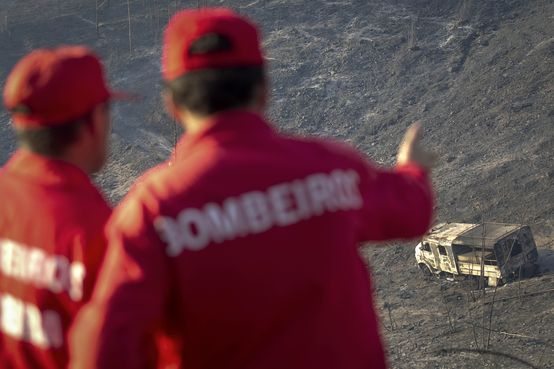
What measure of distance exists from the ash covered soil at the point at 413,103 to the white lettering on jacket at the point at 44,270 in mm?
14468

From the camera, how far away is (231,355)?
2859 mm

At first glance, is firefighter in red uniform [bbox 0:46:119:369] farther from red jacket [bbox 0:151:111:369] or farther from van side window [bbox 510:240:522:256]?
van side window [bbox 510:240:522:256]

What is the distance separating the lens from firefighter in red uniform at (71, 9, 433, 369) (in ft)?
9.06

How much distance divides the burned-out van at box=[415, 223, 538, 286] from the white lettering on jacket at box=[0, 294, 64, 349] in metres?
17.5

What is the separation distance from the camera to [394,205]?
10.4 feet

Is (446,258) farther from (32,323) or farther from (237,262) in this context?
(237,262)

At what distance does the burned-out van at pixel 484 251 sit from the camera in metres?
20.5

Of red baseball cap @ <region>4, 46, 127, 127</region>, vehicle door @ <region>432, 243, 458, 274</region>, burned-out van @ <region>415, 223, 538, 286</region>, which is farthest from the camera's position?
vehicle door @ <region>432, 243, 458, 274</region>

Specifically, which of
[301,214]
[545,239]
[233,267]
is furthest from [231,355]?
[545,239]

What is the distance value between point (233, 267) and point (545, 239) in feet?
66.2

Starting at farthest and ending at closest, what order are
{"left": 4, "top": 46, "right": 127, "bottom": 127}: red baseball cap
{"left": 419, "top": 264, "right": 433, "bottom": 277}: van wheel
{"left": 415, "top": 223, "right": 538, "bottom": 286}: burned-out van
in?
{"left": 419, "top": 264, "right": 433, "bottom": 277}: van wheel < {"left": 415, "top": 223, "right": 538, "bottom": 286}: burned-out van < {"left": 4, "top": 46, "right": 127, "bottom": 127}: red baseball cap

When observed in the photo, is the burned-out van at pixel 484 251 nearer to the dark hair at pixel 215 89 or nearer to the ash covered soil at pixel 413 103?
the ash covered soil at pixel 413 103

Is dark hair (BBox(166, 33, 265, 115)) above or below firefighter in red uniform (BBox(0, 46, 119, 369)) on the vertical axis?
above

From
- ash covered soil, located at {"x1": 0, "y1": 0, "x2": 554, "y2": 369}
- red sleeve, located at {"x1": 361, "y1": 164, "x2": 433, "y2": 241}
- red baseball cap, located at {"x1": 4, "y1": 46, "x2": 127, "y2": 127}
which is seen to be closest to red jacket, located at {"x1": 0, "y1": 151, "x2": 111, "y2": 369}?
red baseball cap, located at {"x1": 4, "y1": 46, "x2": 127, "y2": 127}
